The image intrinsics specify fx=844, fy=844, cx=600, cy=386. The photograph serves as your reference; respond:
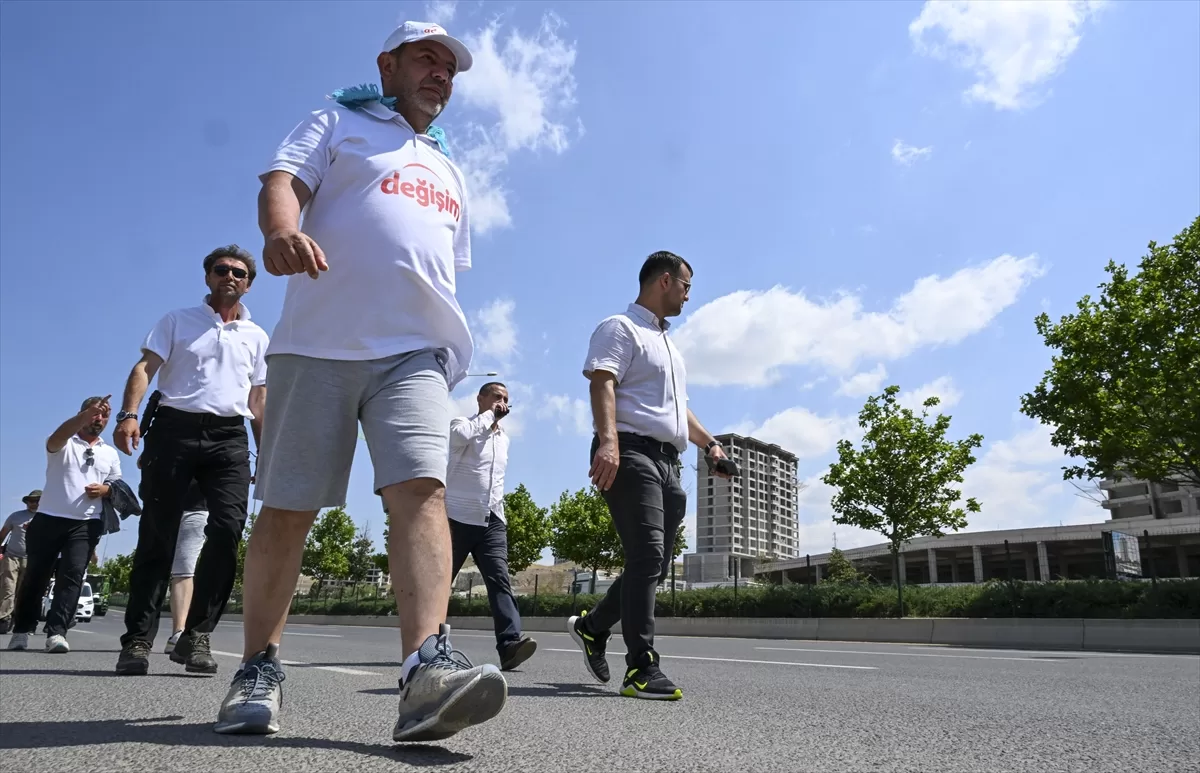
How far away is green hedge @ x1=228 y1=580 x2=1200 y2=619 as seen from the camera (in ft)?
52.5

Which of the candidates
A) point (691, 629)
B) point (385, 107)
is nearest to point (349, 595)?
point (691, 629)

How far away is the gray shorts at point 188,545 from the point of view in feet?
17.5

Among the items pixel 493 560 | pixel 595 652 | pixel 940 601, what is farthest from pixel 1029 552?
pixel 595 652

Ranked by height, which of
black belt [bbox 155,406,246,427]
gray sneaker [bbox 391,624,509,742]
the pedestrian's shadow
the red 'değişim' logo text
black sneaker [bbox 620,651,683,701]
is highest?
the red 'değişim' logo text

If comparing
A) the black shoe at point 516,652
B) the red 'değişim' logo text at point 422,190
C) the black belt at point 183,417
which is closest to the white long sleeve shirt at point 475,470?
the black shoe at point 516,652

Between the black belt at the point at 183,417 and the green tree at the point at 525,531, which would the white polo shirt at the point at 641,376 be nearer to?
the black belt at the point at 183,417

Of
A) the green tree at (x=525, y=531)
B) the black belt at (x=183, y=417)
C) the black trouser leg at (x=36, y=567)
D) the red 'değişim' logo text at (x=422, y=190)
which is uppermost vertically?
the green tree at (x=525, y=531)

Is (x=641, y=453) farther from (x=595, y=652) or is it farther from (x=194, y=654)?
(x=194, y=654)

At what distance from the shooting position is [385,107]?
2.84 m

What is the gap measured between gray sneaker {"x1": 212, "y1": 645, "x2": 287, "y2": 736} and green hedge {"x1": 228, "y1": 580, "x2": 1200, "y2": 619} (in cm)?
1516

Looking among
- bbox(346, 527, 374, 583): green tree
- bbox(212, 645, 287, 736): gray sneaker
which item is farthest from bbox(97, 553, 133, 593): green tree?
bbox(212, 645, 287, 736): gray sneaker

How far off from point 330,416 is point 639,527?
1.95 m

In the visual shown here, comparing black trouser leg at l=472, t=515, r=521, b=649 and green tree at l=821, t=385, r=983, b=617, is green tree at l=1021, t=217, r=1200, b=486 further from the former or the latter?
black trouser leg at l=472, t=515, r=521, b=649

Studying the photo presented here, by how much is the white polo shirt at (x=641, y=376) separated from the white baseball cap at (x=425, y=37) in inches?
68.7
